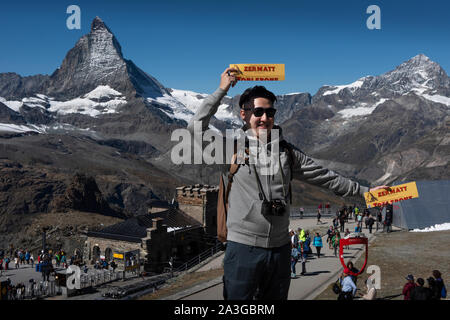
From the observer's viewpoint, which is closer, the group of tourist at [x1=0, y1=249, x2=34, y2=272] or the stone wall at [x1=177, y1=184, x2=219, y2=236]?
the group of tourist at [x1=0, y1=249, x2=34, y2=272]

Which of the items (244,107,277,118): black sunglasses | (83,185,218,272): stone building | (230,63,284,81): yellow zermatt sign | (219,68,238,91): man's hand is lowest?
(83,185,218,272): stone building

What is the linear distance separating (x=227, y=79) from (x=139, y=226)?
110 ft

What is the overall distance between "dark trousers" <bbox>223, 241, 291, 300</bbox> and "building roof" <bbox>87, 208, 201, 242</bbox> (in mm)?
30647

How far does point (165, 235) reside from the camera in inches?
1296

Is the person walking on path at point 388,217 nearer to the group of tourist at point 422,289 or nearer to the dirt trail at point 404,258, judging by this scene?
the dirt trail at point 404,258

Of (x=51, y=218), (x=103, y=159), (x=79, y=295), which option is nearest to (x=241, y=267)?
(x=79, y=295)

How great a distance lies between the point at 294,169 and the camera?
3.53 metres

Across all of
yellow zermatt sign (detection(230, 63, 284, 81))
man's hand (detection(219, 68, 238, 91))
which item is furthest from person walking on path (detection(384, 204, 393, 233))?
man's hand (detection(219, 68, 238, 91))

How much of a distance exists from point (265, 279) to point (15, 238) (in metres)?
68.0

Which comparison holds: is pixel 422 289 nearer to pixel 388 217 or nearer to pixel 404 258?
pixel 404 258

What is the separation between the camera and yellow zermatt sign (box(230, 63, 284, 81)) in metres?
3.41

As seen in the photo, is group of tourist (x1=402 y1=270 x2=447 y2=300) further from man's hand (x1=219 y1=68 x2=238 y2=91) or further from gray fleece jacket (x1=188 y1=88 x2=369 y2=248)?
man's hand (x1=219 y1=68 x2=238 y2=91)

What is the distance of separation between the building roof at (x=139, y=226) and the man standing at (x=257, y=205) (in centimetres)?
3069
